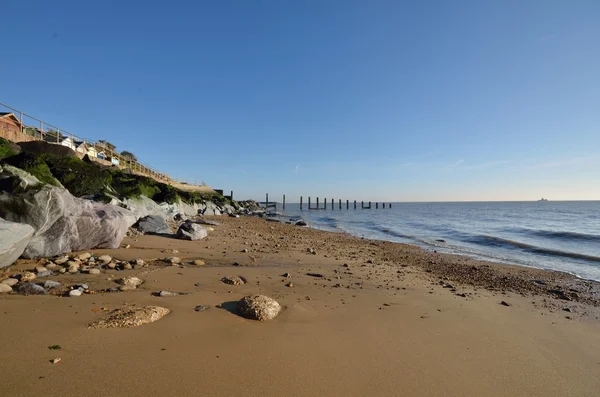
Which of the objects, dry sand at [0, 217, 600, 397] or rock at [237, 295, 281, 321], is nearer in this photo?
dry sand at [0, 217, 600, 397]

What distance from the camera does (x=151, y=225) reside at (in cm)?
1108

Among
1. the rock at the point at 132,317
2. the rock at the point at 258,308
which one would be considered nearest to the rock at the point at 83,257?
the rock at the point at 132,317

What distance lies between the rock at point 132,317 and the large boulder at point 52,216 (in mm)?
3414

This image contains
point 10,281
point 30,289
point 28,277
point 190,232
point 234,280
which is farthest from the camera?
point 190,232

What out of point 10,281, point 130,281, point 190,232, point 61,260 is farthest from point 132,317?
point 190,232

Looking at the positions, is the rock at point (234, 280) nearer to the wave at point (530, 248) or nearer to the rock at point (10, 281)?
the rock at point (10, 281)

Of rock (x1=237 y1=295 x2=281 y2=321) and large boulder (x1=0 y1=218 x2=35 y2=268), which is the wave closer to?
rock (x1=237 y1=295 x2=281 y2=321)

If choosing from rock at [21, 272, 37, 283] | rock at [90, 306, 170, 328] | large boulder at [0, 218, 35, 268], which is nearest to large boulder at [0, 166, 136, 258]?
large boulder at [0, 218, 35, 268]

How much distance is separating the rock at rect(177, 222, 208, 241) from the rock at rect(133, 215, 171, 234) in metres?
0.67

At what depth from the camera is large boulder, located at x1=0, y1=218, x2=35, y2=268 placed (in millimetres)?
5007

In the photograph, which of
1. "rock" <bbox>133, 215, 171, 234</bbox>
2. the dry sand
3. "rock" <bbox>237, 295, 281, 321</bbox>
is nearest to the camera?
the dry sand

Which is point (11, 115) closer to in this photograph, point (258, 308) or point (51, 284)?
point (51, 284)

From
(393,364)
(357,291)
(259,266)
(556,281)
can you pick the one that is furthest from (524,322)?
(259,266)

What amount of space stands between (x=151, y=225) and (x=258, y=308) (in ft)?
27.2
